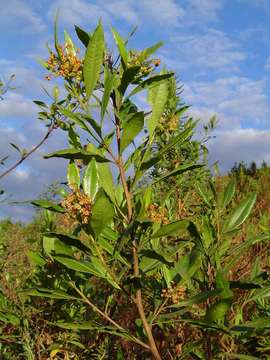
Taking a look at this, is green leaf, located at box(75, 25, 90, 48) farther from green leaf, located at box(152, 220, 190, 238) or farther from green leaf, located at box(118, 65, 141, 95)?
green leaf, located at box(152, 220, 190, 238)

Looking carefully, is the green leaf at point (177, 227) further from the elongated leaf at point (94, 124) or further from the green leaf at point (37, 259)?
the green leaf at point (37, 259)

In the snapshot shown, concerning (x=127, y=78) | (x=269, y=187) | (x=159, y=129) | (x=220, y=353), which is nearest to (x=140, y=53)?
(x=127, y=78)

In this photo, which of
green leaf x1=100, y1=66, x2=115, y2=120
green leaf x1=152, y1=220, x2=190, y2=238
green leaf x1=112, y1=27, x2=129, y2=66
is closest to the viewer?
green leaf x1=152, y1=220, x2=190, y2=238

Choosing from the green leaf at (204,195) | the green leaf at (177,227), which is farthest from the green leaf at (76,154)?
the green leaf at (204,195)

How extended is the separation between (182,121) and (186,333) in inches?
82.1

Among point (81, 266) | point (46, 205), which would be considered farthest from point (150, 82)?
point (81, 266)

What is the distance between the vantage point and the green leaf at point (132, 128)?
1.83 m

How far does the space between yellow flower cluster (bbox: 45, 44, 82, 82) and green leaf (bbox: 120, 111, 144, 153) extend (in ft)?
1.07

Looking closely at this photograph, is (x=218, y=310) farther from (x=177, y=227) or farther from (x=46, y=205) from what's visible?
(x=46, y=205)

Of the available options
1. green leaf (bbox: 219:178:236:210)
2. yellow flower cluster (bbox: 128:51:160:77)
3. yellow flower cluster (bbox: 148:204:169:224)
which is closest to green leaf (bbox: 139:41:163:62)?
yellow flower cluster (bbox: 128:51:160:77)

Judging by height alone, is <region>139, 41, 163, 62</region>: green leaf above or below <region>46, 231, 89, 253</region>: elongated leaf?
above

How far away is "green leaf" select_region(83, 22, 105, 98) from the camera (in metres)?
1.83

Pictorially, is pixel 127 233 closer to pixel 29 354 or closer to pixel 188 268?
pixel 188 268

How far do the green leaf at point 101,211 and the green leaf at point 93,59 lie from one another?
1.33 feet
